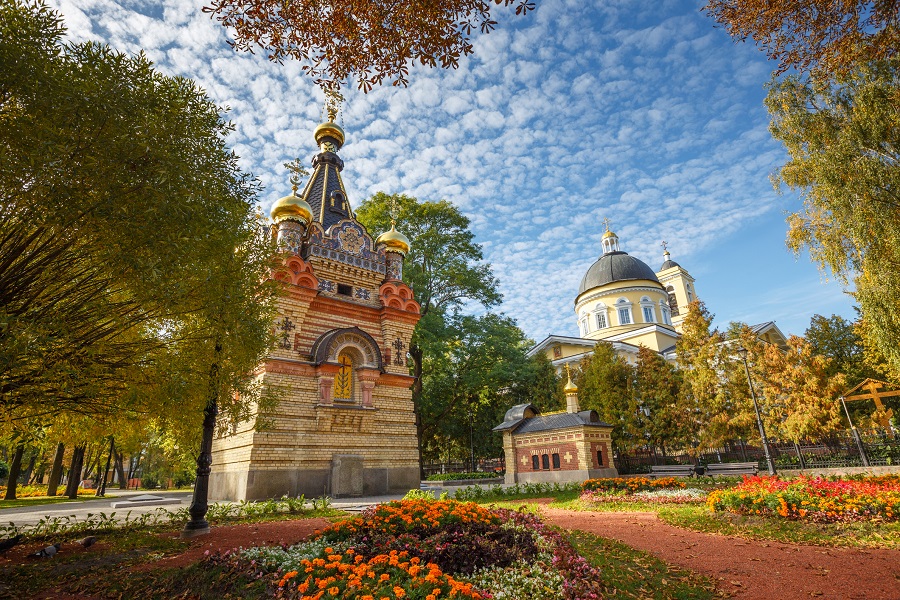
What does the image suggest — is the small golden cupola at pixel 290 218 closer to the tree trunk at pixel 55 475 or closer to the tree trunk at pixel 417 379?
the tree trunk at pixel 417 379

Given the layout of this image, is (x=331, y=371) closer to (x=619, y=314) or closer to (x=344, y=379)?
(x=344, y=379)

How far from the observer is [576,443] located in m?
18.6

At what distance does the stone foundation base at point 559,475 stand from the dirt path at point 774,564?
956 cm

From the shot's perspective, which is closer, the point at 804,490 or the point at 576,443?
the point at 804,490

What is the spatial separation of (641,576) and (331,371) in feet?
40.9

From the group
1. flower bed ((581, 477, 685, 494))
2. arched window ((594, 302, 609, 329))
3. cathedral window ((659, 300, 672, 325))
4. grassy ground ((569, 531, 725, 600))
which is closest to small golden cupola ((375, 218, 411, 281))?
flower bed ((581, 477, 685, 494))

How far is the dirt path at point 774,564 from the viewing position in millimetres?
5230

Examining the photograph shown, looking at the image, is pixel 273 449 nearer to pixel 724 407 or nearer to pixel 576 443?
pixel 576 443

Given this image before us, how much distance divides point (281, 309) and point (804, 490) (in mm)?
14944

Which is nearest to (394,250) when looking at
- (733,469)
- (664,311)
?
(733,469)

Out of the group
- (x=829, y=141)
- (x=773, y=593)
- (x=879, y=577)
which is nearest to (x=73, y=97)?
(x=773, y=593)

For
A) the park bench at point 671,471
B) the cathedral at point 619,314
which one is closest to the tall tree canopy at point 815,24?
the park bench at point 671,471

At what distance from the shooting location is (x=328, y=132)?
21250 mm

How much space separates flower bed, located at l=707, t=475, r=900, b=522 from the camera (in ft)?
27.5
